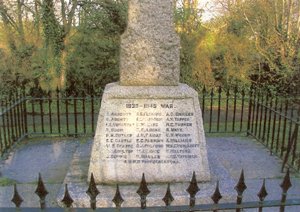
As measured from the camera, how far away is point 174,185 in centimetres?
384

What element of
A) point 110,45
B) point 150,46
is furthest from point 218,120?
point 110,45

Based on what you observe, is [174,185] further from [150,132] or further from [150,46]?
[150,46]

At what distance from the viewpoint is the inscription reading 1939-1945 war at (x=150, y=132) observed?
12.5 ft

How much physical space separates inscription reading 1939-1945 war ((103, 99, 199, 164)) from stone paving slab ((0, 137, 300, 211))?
0.35m

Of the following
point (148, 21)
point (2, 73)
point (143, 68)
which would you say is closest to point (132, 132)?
point (143, 68)

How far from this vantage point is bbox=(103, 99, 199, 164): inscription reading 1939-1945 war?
150 inches

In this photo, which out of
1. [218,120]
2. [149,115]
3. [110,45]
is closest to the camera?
[149,115]

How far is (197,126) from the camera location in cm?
386

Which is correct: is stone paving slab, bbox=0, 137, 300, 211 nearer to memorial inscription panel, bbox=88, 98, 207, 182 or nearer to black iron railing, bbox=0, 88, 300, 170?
memorial inscription panel, bbox=88, 98, 207, 182

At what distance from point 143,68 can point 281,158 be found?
3.01m

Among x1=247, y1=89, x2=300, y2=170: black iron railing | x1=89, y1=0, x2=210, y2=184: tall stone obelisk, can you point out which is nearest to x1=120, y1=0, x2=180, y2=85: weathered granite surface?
x1=89, y1=0, x2=210, y2=184: tall stone obelisk

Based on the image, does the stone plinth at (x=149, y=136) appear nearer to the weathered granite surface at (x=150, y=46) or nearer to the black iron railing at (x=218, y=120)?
the weathered granite surface at (x=150, y=46)

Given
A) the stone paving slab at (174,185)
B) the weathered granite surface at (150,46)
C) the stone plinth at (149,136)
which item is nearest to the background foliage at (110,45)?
the stone paving slab at (174,185)

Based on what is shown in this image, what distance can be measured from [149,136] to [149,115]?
239 millimetres
